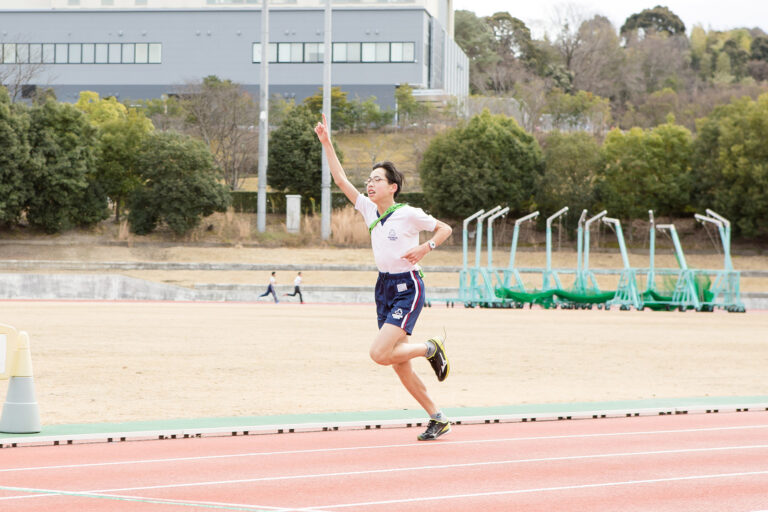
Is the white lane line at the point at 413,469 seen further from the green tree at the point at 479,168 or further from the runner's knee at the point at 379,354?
the green tree at the point at 479,168

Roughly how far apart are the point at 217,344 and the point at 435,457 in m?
13.0

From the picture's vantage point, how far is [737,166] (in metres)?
57.5

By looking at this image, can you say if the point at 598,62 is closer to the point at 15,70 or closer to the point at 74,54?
the point at 74,54

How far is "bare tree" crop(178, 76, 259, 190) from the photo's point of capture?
7288cm

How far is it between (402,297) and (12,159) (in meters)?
51.3

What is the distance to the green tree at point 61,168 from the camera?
189 ft

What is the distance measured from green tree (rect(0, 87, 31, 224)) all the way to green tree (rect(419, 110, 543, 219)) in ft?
72.3

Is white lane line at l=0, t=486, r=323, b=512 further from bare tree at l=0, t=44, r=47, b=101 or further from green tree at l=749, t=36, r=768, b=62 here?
green tree at l=749, t=36, r=768, b=62

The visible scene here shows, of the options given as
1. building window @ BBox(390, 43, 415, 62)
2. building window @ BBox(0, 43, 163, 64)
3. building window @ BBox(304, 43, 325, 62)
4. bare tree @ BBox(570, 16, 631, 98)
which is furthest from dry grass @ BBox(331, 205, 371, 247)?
bare tree @ BBox(570, 16, 631, 98)

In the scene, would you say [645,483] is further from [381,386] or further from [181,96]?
[181,96]

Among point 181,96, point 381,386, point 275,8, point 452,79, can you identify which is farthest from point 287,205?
point 381,386

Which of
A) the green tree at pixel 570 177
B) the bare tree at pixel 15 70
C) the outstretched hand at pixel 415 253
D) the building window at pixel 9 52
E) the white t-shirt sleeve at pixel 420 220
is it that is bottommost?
the outstretched hand at pixel 415 253

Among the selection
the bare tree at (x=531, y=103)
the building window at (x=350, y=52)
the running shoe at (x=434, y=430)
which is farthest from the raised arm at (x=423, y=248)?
the building window at (x=350, y=52)

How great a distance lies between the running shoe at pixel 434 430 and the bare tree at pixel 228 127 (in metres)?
63.5
